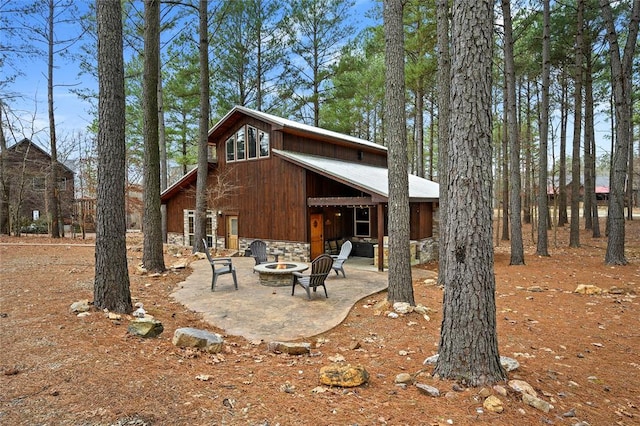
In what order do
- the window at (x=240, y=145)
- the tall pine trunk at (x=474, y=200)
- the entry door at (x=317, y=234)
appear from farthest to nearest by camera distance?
1. the window at (x=240, y=145)
2. the entry door at (x=317, y=234)
3. the tall pine trunk at (x=474, y=200)

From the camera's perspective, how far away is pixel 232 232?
14055 millimetres

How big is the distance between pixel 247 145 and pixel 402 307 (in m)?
9.53

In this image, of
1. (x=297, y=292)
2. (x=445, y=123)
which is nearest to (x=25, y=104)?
(x=297, y=292)

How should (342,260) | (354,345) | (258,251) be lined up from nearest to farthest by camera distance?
(354,345) < (342,260) < (258,251)

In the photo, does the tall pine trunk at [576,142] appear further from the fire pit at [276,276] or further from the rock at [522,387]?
the rock at [522,387]

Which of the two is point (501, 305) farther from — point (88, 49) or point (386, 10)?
point (88, 49)

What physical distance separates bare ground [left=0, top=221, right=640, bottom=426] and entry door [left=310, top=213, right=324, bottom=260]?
583 cm

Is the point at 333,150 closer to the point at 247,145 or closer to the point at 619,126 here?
the point at 247,145

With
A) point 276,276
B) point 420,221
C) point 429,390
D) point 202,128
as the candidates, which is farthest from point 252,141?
point 429,390

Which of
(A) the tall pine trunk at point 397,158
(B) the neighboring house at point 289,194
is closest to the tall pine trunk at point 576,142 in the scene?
(B) the neighboring house at point 289,194

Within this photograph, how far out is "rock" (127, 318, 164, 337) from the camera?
4020 millimetres

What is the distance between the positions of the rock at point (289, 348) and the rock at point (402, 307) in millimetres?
2049

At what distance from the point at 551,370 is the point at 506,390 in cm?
105

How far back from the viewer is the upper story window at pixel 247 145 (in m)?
12.8
